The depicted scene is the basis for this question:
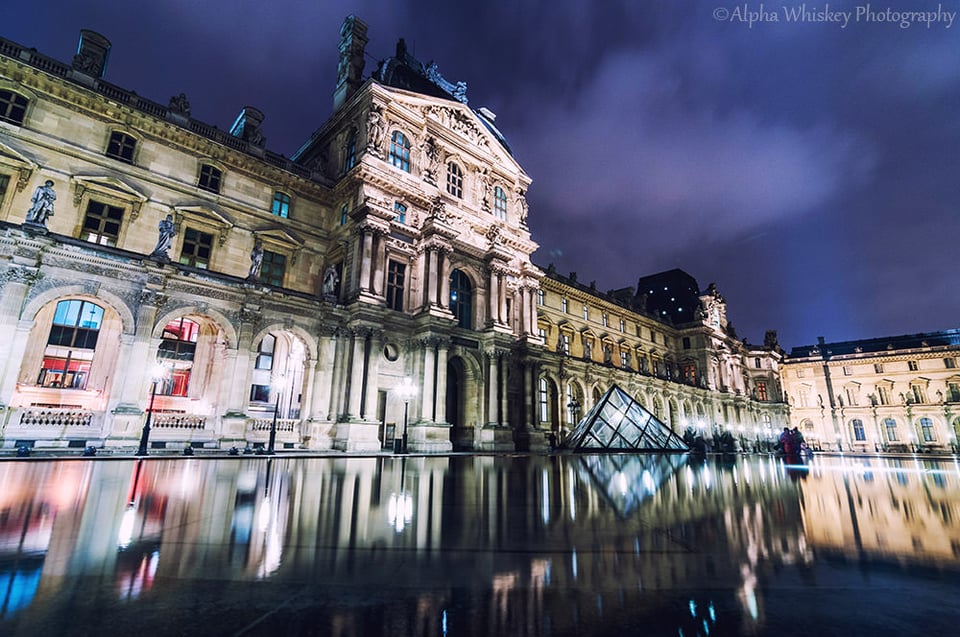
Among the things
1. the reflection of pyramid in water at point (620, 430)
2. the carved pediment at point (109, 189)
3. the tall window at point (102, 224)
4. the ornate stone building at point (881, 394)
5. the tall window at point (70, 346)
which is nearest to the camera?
the carved pediment at point (109, 189)

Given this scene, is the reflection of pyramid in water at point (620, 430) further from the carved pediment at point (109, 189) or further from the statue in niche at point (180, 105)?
the statue in niche at point (180, 105)

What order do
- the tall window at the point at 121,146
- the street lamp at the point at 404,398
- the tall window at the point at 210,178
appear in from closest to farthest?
the street lamp at the point at 404,398
the tall window at the point at 121,146
the tall window at the point at 210,178

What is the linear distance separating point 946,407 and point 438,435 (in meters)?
74.2

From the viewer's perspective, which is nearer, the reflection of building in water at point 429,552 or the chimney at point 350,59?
the reflection of building in water at point 429,552

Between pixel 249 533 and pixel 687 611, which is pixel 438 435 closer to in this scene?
pixel 249 533

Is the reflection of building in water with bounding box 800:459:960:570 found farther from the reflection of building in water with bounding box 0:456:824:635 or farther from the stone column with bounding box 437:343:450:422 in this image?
the stone column with bounding box 437:343:450:422

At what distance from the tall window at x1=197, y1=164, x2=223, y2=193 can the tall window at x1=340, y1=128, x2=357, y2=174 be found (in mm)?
7089

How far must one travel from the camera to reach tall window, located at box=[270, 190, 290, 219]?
1008 inches

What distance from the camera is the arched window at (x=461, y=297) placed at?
2830cm

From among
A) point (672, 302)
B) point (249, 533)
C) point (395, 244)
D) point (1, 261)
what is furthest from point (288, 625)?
point (672, 302)

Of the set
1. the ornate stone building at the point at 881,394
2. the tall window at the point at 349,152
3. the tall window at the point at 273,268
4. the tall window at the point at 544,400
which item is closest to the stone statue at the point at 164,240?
the tall window at the point at 273,268

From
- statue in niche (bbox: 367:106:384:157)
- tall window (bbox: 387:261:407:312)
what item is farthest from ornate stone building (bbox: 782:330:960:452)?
statue in niche (bbox: 367:106:384:157)

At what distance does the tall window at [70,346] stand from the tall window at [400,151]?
59.9 ft

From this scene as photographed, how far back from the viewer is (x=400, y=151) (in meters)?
28.3
